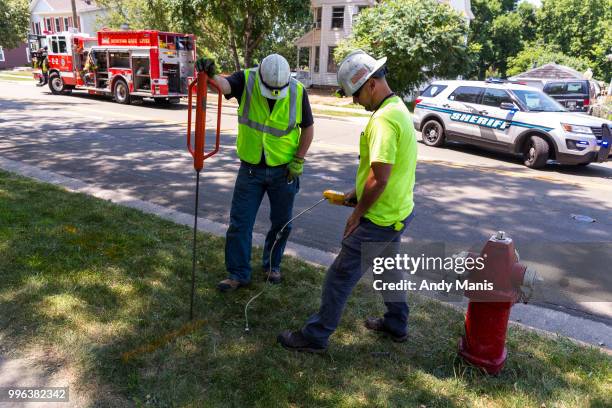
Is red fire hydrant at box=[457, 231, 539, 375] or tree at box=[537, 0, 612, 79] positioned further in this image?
tree at box=[537, 0, 612, 79]

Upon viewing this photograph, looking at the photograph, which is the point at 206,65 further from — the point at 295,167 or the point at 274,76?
the point at 295,167

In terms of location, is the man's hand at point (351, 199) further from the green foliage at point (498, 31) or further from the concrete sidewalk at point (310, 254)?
the green foliage at point (498, 31)

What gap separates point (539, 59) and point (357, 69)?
52.0m

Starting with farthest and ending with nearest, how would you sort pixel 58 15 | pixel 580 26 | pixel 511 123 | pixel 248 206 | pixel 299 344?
1. pixel 580 26
2. pixel 58 15
3. pixel 511 123
4. pixel 248 206
5. pixel 299 344

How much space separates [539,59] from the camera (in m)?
47.6

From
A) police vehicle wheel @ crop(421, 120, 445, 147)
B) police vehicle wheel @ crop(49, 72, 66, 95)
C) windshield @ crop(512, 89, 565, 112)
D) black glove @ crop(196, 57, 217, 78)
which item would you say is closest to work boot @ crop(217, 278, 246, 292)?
black glove @ crop(196, 57, 217, 78)

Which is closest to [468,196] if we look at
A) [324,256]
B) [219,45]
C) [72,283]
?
[324,256]

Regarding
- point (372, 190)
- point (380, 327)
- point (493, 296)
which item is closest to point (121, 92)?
point (380, 327)

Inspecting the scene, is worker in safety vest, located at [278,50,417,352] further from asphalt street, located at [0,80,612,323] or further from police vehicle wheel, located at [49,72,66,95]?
police vehicle wheel, located at [49,72,66,95]

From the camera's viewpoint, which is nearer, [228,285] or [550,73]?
[228,285]

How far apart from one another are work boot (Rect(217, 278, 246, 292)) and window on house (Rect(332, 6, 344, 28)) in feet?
103

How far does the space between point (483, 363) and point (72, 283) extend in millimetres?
3047

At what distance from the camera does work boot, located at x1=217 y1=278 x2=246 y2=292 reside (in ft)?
12.8

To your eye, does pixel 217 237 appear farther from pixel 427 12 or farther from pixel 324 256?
pixel 427 12
